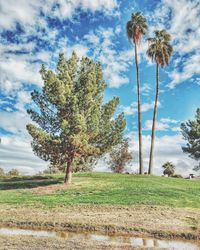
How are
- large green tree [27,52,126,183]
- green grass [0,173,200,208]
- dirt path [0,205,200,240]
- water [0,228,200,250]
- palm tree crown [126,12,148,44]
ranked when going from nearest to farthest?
water [0,228,200,250]
dirt path [0,205,200,240]
green grass [0,173,200,208]
large green tree [27,52,126,183]
palm tree crown [126,12,148,44]

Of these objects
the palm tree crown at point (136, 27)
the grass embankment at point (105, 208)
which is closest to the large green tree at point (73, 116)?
the grass embankment at point (105, 208)

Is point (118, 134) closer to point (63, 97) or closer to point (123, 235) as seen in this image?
point (63, 97)

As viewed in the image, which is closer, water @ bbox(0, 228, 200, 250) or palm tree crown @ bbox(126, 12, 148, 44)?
water @ bbox(0, 228, 200, 250)

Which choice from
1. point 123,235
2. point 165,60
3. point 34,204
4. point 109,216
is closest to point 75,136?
point 34,204

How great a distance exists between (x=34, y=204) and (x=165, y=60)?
34365 millimetres

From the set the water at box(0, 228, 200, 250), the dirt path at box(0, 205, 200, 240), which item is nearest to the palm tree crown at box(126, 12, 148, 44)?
the dirt path at box(0, 205, 200, 240)

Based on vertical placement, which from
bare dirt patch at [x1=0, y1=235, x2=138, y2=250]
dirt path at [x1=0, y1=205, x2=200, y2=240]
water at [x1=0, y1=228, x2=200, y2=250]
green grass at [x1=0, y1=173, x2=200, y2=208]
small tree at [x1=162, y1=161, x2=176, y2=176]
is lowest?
bare dirt patch at [x1=0, y1=235, x2=138, y2=250]

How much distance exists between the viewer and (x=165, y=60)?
53469 mm

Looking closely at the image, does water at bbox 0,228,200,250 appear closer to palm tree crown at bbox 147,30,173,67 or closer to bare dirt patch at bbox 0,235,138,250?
bare dirt patch at bbox 0,235,138,250

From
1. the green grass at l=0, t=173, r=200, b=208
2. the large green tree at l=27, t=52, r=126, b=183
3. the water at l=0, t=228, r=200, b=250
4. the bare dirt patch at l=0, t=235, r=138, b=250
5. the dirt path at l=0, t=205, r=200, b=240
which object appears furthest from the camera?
the large green tree at l=27, t=52, r=126, b=183

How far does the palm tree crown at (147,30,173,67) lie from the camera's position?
53344mm

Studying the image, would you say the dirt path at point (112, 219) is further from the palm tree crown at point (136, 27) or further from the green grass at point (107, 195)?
the palm tree crown at point (136, 27)

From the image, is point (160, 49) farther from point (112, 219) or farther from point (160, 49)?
point (112, 219)

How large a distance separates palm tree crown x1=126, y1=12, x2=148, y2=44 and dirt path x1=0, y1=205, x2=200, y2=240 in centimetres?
3449
